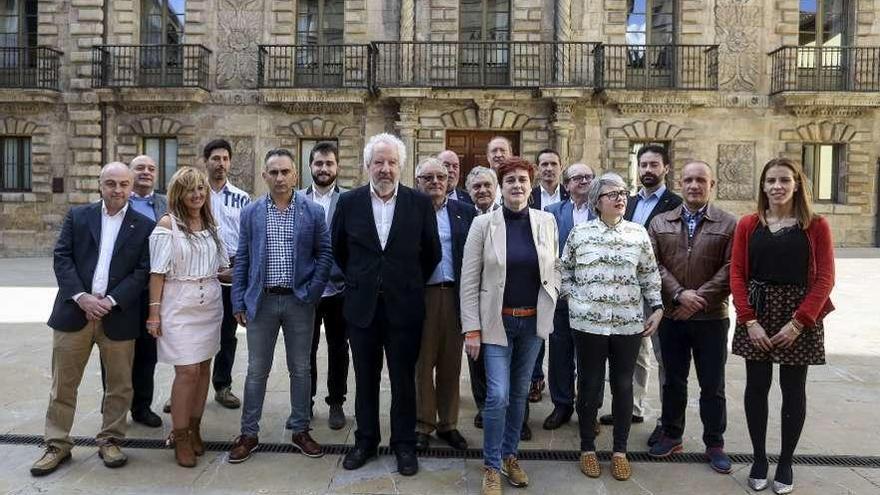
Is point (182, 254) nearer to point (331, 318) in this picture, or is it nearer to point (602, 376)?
point (331, 318)

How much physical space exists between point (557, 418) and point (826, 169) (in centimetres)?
1540

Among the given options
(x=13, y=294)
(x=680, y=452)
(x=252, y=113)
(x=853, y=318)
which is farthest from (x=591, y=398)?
(x=252, y=113)

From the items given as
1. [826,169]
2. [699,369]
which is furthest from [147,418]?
[826,169]

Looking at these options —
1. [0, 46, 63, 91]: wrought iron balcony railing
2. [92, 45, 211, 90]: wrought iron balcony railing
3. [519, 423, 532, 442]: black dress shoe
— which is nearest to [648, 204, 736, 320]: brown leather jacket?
[519, 423, 532, 442]: black dress shoe

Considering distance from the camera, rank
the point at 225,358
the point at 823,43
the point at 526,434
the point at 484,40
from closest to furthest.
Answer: the point at 526,434, the point at 225,358, the point at 484,40, the point at 823,43

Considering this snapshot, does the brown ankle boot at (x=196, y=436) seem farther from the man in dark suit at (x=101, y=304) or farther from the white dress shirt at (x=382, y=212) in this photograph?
the white dress shirt at (x=382, y=212)

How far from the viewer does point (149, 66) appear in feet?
56.0

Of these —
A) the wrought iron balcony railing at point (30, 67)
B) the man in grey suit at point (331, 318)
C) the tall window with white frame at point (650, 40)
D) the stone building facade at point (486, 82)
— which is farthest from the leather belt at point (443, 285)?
the wrought iron balcony railing at point (30, 67)

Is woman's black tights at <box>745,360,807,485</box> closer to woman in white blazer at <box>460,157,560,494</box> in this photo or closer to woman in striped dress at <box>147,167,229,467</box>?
woman in white blazer at <box>460,157,560,494</box>

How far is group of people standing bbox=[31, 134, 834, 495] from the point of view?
3750mm

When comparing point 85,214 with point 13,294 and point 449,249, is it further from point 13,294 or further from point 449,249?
point 13,294

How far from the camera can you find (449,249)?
4387 mm

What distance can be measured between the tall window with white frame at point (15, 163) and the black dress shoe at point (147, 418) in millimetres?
15785

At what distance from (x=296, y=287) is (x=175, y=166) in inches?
574
